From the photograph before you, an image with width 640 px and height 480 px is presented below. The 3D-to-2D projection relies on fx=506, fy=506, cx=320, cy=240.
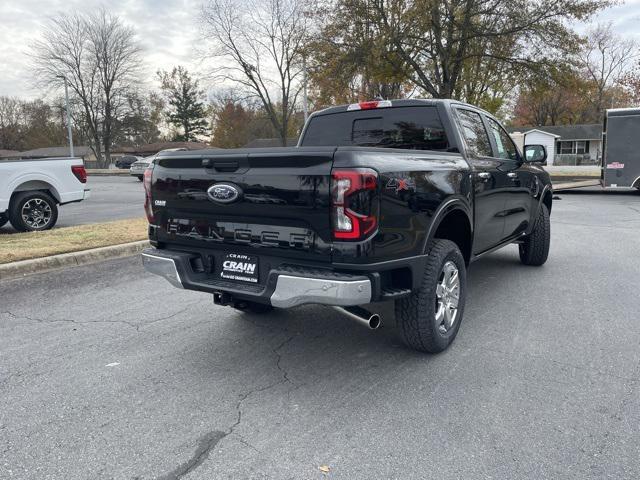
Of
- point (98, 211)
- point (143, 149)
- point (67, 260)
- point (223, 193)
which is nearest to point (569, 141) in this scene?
point (98, 211)

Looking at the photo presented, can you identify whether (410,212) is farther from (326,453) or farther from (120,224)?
(120,224)

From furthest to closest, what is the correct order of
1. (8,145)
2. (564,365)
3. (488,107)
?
(8,145) < (488,107) < (564,365)

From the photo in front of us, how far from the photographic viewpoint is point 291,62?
37062mm

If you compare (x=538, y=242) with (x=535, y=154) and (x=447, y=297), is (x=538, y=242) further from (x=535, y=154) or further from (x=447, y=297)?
(x=447, y=297)

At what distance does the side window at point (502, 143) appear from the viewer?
525cm

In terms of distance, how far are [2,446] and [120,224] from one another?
744 centimetres

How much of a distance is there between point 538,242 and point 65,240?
678cm

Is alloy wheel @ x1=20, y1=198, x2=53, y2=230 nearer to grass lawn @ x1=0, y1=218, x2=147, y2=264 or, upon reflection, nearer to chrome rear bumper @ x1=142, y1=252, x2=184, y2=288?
grass lawn @ x1=0, y1=218, x2=147, y2=264

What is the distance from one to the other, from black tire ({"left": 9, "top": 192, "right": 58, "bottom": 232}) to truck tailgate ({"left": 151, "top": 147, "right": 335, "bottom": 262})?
638 centimetres

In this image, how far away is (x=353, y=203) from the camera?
9.44ft

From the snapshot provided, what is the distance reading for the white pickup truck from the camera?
8773 millimetres

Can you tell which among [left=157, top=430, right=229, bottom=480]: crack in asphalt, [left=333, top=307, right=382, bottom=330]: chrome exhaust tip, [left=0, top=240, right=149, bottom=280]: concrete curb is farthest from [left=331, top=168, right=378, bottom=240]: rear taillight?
[left=0, top=240, right=149, bottom=280]: concrete curb

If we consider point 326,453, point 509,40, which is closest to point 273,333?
point 326,453

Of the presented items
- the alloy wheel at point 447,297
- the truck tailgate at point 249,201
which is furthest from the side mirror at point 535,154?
the truck tailgate at point 249,201
